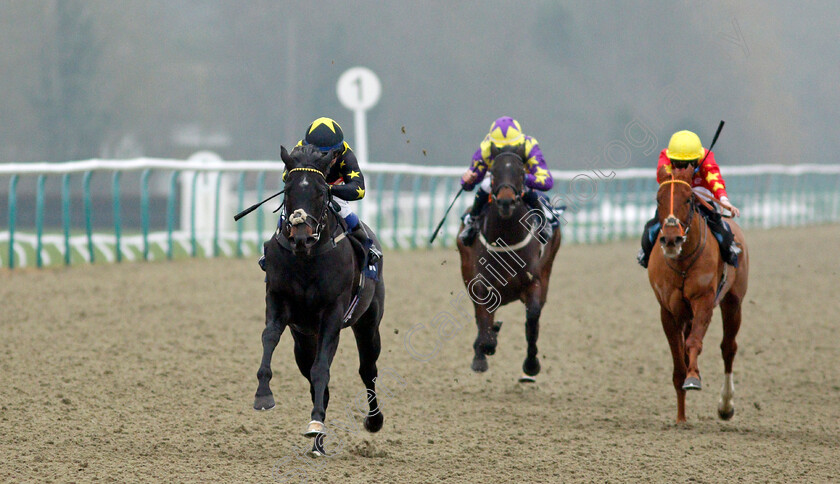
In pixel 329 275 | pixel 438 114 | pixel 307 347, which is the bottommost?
pixel 307 347

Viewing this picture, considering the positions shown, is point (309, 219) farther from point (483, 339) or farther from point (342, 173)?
point (483, 339)

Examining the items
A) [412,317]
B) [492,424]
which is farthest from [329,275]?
[412,317]

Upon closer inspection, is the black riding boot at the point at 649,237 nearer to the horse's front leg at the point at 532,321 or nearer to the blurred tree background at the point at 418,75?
the horse's front leg at the point at 532,321

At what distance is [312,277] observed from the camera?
17.0ft

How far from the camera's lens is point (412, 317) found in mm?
10555

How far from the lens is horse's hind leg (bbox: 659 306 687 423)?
6.79 meters

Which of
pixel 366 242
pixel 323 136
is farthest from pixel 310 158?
pixel 366 242

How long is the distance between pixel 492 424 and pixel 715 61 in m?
41.0

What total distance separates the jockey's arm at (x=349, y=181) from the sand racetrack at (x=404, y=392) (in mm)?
1386

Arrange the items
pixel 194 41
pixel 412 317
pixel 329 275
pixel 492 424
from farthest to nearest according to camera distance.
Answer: pixel 194 41 → pixel 412 317 → pixel 492 424 → pixel 329 275

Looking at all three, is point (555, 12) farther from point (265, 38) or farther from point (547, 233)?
point (547, 233)

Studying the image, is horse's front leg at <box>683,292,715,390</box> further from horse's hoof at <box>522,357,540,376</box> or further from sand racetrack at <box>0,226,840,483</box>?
horse's hoof at <box>522,357,540,376</box>

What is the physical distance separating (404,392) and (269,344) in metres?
2.84

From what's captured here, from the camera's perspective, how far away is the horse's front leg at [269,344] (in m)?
4.80
